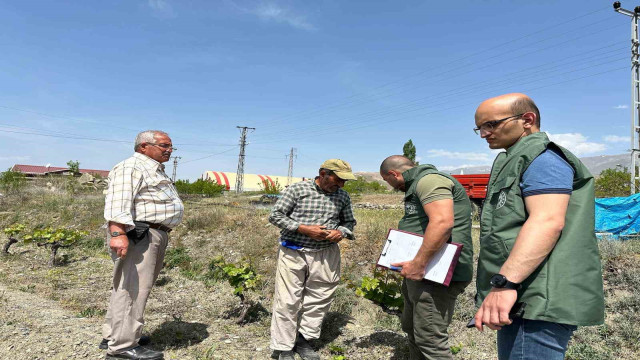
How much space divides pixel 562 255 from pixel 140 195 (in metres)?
2.88

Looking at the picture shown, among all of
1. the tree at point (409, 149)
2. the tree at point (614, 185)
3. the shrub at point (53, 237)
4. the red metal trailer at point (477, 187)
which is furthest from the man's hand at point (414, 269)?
the tree at point (409, 149)

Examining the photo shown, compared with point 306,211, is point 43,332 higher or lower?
lower

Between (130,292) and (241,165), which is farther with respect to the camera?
(241,165)

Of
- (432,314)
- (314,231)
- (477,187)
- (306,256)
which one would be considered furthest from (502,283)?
(477,187)

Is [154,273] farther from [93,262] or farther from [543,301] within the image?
[93,262]

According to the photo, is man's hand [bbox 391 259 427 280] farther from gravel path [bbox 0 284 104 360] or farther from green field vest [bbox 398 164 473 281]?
gravel path [bbox 0 284 104 360]

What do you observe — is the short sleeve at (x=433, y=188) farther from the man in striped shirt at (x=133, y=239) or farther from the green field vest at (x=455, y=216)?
the man in striped shirt at (x=133, y=239)

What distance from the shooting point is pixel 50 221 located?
11281 millimetres

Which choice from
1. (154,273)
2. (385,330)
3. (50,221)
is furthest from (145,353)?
(50,221)

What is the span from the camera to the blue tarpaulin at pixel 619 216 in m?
8.88

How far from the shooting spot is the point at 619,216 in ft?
29.8

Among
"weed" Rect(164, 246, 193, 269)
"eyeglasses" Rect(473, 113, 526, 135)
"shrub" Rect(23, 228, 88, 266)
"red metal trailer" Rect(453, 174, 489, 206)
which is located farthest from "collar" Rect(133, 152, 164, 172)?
"red metal trailer" Rect(453, 174, 489, 206)

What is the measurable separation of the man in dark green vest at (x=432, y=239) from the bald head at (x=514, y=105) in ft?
2.36

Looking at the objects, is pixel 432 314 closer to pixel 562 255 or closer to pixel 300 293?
pixel 562 255
